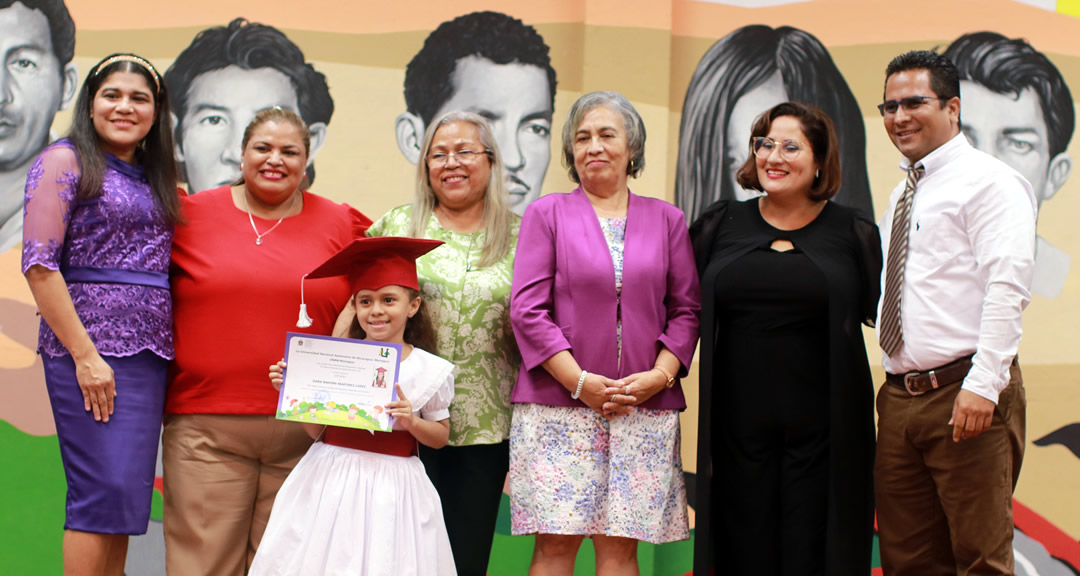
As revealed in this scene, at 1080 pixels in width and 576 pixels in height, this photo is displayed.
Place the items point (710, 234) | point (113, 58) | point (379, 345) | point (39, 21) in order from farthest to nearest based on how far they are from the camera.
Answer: point (39, 21) → point (710, 234) → point (113, 58) → point (379, 345)

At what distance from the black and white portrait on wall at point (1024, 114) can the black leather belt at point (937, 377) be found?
83.8 inches

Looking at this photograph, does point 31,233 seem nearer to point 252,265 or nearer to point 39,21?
point 252,265

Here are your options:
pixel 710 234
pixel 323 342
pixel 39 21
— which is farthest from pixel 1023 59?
pixel 39 21

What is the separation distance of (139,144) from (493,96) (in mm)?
2048

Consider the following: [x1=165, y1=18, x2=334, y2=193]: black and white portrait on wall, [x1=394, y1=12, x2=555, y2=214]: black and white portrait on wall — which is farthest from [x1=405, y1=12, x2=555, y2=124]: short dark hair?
[x1=165, y1=18, x2=334, y2=193]: black and white portrait on wall

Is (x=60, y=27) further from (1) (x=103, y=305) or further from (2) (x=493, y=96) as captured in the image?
(1) (x=103, y=305)

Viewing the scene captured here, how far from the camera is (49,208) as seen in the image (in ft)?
8.82

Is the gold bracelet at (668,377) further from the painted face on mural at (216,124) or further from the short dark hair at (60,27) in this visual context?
the short dark hair at (60,27)

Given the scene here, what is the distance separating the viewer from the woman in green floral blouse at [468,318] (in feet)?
9.93

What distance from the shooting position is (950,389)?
276 centimetres

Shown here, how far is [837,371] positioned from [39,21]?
4.16 meters

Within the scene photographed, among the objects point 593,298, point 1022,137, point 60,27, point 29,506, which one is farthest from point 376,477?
point 1022,137

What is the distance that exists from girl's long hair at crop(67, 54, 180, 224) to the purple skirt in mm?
525

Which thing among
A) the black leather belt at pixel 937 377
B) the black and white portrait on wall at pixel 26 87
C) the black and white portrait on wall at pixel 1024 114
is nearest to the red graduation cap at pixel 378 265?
the black leather belt at pixel 937 377
